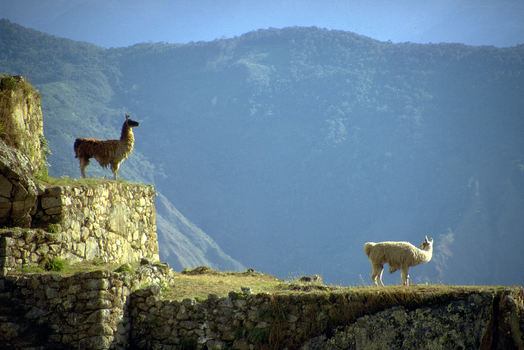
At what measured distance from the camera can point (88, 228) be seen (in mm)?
16031

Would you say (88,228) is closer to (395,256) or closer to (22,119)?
(22,119)

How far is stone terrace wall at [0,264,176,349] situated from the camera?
41.4 ft

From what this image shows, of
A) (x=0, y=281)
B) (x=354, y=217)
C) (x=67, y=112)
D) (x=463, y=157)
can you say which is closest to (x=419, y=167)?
(x=463, y=157)

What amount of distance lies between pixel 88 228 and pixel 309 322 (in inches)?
263

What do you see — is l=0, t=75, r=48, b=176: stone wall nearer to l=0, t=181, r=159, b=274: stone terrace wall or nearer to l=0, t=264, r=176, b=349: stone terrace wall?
l=0, t=181, r=159, b=274: stone terrace wall

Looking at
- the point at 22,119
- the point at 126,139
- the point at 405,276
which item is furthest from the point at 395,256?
the point at 22,119

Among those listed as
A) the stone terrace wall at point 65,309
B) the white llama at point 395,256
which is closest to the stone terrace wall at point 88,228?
the stone terrace wall at point 65,309

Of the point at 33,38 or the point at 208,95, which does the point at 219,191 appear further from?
the point at 33,38

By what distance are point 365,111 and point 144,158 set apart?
59.9 m

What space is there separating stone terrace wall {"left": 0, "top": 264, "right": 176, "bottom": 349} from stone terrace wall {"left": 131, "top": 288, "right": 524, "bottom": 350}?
0.81m

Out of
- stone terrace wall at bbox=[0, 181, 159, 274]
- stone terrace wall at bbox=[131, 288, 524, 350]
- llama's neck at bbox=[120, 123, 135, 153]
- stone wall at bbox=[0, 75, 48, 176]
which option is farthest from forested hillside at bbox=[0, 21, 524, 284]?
stone terrace wall at bbox=[131, 288, 524, 350]

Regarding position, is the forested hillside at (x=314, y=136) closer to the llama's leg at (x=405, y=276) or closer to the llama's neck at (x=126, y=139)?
the llama's neck at (x=126, y=139)

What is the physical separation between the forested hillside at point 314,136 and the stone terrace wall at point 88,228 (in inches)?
2720

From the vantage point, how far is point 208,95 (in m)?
167
